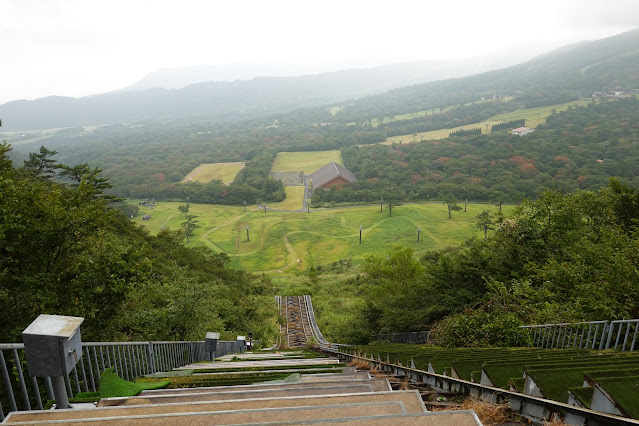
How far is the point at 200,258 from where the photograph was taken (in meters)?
39.3

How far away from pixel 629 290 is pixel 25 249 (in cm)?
1364

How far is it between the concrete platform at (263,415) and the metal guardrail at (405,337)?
12.6 m

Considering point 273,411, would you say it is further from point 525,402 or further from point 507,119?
point 507,119

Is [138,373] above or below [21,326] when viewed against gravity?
below

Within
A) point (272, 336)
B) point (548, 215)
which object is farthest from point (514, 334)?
point (272, 336)

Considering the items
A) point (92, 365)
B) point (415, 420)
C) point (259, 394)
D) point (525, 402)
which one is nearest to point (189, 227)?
point (92, 365)

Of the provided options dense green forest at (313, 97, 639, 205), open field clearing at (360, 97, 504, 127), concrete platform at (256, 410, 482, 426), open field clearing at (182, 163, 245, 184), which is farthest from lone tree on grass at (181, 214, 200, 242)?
open field clearing at (360, 97, 504, 127)

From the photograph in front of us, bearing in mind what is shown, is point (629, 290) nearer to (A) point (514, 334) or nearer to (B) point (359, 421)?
(A) point (514, 334)

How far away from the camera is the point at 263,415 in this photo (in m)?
2.53

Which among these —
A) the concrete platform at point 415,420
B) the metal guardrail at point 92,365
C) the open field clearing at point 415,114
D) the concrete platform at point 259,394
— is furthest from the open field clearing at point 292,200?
the open field clearing at point 415,114

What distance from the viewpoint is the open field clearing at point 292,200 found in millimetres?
84231

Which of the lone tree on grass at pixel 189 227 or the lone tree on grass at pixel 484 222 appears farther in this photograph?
the lone tree on grass at pixel 189 227

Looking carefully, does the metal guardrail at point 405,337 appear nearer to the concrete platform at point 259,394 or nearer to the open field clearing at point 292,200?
the concrete platform at point 259,394

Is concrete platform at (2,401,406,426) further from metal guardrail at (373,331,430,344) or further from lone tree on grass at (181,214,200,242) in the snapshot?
lone tree on grass at (181,214,200,242)
